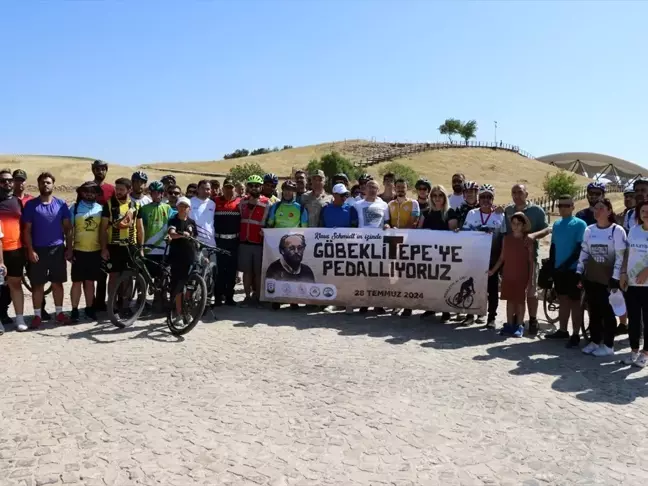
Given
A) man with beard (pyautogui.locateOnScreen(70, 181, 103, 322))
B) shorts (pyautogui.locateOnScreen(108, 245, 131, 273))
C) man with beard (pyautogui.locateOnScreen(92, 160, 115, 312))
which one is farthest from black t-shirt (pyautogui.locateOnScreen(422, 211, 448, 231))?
man with beard (pyautogui.locateOnScreen(70, 181, 103, 322))

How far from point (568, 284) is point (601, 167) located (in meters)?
91.3

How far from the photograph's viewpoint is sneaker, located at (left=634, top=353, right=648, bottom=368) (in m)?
6.55

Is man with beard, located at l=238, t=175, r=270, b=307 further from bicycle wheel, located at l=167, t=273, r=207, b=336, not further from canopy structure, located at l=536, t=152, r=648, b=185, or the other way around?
canopy structure, located at l=536, t=152, r=648, b=185

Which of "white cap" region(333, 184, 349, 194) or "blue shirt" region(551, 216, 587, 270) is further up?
"white cap" region(333, 184, 349, 194)

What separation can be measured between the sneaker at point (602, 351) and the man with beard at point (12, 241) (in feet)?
25.6

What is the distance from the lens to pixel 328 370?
6223 mm

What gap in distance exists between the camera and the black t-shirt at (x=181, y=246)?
7.96m

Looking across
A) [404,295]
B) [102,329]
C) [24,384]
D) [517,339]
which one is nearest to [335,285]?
[404,295]

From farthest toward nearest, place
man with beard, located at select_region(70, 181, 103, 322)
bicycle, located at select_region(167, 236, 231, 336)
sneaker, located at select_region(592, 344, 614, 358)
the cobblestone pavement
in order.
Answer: man with beard, located at select_region(70, 181, 103, 322), bicycle, located at select_region(167, 236, 231, 336), sneaker, located at select_region(592, 344, 614, 358), the cobblestone pavement

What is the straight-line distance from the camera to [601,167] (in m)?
88.1

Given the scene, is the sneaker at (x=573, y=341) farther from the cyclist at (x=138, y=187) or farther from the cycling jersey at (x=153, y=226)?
the cyclist at (x=138, y=187)

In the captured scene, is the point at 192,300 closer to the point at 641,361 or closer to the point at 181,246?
the point at 181,246

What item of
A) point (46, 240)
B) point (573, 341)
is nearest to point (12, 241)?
point (46, 240)

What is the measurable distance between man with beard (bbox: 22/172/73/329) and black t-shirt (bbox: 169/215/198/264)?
1596mm
